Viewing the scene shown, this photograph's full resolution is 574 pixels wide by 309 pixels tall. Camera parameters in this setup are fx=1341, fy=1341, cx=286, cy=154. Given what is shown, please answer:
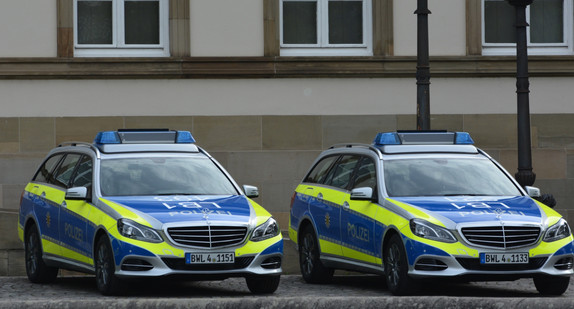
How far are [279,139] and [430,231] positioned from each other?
35.6 ft

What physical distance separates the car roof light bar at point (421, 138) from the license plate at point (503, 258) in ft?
7.55

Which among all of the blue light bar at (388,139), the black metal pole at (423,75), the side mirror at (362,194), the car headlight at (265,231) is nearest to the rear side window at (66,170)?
the car headlight at (265,231)

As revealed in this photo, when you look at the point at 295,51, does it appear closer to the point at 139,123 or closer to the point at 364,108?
the point at 364,108

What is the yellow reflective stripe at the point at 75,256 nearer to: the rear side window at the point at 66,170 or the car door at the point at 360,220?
the rear side window at the point at 66,170

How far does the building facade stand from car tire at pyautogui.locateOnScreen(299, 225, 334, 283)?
7589mm

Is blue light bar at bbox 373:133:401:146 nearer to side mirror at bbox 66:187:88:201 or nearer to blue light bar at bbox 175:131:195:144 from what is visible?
blue light bar at bbox 175:131:195:144

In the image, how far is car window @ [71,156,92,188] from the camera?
1413 cm

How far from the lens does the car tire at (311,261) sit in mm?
15039

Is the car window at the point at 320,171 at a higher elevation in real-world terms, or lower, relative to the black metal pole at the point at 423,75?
lower

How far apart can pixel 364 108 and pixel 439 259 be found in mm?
11184

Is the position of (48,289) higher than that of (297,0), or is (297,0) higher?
(297,0)

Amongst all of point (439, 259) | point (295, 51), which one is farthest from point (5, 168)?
point (439, 259)

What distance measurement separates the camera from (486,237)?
1269cm

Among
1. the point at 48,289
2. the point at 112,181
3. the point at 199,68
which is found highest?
the point at 199,68
